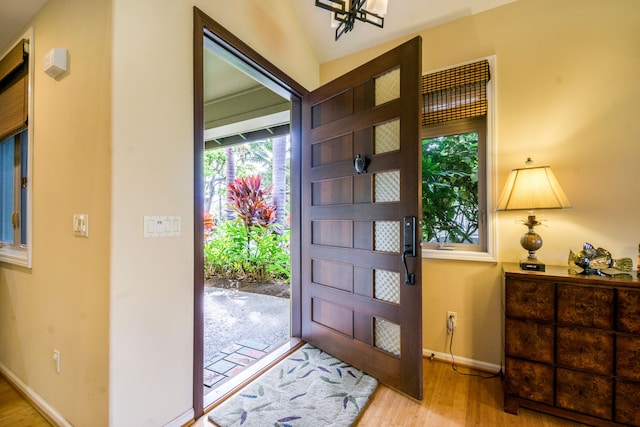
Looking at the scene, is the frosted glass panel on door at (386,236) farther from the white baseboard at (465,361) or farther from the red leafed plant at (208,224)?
the red leafed plant at (208,224)

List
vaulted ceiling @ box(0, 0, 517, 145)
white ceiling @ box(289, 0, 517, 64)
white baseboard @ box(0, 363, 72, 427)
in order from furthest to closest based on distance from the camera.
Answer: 1. white ceiling @ box(289, 0, 517, 64)
2. vaulted ceiling @ box(0, 0, 517, 145)
3. white baseboard @ box(0, 363, 72, 427)

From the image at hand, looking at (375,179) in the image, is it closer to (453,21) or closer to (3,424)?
(453,21)

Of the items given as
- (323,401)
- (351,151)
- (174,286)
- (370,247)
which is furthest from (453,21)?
(323,401)

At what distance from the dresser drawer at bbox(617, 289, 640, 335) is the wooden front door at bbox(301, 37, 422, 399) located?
975 mm

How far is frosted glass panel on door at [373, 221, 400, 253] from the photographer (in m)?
1.80

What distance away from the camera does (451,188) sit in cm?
233

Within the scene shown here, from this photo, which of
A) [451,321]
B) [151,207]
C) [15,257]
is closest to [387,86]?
[151,207]

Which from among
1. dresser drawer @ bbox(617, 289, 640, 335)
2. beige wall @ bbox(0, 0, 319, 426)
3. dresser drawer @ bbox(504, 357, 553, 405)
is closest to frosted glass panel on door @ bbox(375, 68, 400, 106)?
beige wall @ bbox(0, 0, 319, 426)

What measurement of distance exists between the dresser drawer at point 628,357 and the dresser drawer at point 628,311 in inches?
1.8

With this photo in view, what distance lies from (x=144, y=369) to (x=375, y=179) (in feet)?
5.58

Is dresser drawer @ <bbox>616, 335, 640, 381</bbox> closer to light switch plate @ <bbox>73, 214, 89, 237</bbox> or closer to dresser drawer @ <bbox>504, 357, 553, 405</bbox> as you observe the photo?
dresser drawer @ <bbox>504, 357, 553, 405</bbox>

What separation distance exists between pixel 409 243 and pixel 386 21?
76.7 inches

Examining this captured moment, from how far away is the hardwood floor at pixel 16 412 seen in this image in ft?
5.17

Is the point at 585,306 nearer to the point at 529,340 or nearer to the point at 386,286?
the point at 529,340
